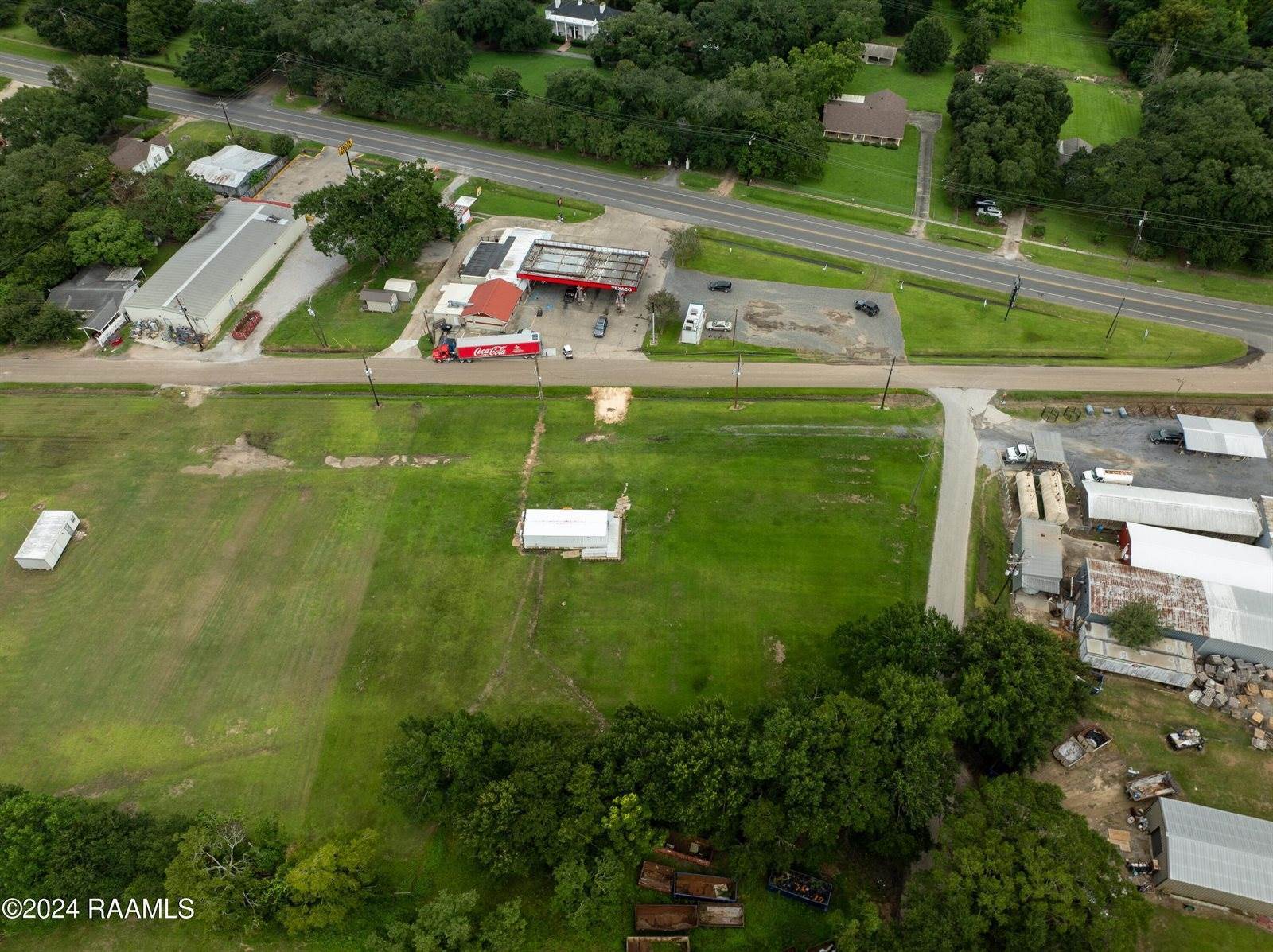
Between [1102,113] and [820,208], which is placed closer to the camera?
[820,208]

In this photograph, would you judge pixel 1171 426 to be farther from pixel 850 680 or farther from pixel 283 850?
pixel 283 850

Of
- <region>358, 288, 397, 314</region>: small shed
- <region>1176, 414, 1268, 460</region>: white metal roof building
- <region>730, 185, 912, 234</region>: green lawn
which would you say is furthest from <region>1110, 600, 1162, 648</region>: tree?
<region>358, 288, 397, 314</region>: small shed

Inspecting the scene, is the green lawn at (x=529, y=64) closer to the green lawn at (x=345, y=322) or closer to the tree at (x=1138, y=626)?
the green lawn at (x=345, y=322)

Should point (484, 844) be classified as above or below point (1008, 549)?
below

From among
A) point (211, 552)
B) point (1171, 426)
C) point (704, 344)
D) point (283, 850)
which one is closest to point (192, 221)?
point (211, 552)

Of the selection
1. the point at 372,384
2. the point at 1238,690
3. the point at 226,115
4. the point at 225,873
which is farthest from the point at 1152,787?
the point at 226,115

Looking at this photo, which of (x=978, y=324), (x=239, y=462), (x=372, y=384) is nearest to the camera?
(x=239, y=462)

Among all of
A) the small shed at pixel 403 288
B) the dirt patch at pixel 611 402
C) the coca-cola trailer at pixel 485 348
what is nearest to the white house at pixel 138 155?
the small shed at pixel 403 288

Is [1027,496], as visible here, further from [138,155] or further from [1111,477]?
[138,155]
